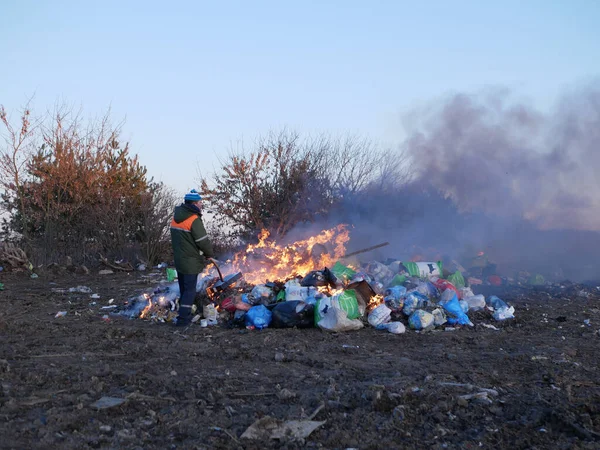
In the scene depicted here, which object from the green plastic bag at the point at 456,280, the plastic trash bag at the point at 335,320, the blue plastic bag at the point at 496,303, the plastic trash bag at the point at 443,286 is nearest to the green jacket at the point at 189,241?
the plastic trash bag at the point at 335,320

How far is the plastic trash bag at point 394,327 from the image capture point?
699cm

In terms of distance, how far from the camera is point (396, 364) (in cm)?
527

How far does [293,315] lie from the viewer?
7.07 metres

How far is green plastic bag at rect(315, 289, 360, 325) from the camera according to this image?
23.2ft

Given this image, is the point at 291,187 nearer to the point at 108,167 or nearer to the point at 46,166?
the point at 108,167

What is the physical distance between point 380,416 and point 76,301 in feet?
24.1

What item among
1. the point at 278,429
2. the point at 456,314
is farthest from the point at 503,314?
the point at 278,429

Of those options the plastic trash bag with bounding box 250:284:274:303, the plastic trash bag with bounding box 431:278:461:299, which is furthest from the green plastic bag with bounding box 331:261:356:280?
the plastic trash bag with bounding box 431:278:461:299

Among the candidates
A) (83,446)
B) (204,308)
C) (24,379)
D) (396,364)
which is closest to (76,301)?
(204,308)

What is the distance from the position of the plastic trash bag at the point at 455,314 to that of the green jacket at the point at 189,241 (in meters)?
3.54

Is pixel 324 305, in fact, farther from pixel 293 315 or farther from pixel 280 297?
pixel 280 297

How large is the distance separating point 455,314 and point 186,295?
12.6 feet

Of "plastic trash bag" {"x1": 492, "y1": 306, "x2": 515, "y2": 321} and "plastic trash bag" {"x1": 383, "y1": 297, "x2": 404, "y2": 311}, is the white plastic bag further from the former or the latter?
"plastic trash bag" {"x1": 492, "y1": 306, "x2": 515, "y2": 321}

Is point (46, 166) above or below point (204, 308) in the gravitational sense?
above
